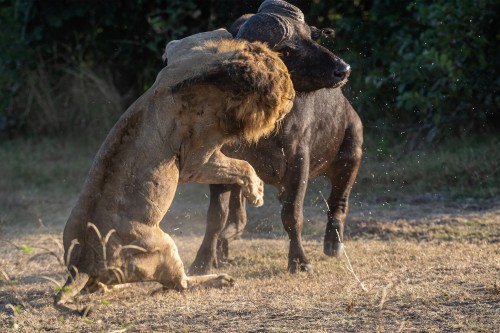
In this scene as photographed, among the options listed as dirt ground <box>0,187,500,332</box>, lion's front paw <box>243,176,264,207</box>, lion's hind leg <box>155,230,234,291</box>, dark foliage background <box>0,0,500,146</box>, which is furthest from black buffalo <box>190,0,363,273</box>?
dark foliage background <box>0,0,500,146</box>

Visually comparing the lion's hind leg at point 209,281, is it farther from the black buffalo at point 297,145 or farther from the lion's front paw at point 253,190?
the black buffalo at point 297,145


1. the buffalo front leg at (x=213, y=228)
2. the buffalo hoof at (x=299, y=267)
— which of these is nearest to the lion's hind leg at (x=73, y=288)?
the buffalo front leg at (x=213, y=228)

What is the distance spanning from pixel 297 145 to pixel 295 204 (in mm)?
427

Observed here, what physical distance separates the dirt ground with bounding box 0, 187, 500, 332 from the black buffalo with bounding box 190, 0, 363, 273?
237 millimetres

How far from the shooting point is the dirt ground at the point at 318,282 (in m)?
5.09

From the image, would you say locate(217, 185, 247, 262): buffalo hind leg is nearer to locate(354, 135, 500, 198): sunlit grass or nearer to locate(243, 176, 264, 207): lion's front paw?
locate(243, 176, 264, 207): lion's front paw

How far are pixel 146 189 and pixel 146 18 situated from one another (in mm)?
7842

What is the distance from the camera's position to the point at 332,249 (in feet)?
25.1

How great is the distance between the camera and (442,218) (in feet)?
29.1

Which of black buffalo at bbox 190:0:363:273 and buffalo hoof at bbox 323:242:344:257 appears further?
buffalo hoof at bbox 323:242:344:257

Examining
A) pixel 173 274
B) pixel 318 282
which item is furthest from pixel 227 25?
pixel 173 274

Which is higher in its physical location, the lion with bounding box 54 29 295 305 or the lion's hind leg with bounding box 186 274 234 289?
the lion with bounding box 54 29 295 305

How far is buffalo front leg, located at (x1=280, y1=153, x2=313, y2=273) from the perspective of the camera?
22.9 ft

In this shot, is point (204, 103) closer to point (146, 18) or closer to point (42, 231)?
point (42, 231)
